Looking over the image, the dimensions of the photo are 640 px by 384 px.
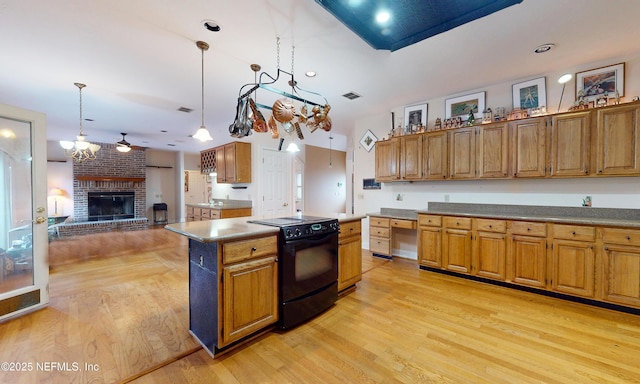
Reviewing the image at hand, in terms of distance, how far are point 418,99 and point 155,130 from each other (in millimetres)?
5933

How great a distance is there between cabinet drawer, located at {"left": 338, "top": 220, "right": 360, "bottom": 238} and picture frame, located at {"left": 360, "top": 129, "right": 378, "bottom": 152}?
2332 millimetres

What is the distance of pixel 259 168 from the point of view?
5895 millimetres

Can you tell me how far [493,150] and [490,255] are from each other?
1.37 meters

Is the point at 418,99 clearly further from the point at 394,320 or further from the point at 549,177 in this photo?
the point at 394,320

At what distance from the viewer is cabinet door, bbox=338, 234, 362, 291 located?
2918 millimetres

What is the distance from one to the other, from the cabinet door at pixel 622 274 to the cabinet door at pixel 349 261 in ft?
8.19

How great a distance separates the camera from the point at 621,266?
256 cm

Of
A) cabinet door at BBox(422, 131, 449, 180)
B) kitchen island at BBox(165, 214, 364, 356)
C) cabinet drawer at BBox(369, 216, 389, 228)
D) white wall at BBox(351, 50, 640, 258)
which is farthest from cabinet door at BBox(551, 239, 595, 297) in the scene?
kitchen island at BBox(165, 214, 364, 356)

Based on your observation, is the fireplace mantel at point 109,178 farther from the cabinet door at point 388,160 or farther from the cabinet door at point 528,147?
the cabinet door at point 528,147

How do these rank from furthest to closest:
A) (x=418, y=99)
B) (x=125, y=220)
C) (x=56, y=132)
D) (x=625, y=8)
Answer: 1. (x=125, y=220)
2. (x=56, y=132)
3. (x=418, y=99)
4. (x=625, y=8)

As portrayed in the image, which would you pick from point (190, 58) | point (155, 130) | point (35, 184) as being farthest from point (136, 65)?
point (155, 130)

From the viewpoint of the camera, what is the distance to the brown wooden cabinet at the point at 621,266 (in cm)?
250

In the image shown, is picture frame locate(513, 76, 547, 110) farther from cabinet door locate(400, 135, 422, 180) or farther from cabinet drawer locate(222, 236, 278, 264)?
cabinet drawer locate(222, 236, 278, 264)

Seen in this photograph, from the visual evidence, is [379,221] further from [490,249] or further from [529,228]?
[529,228]
